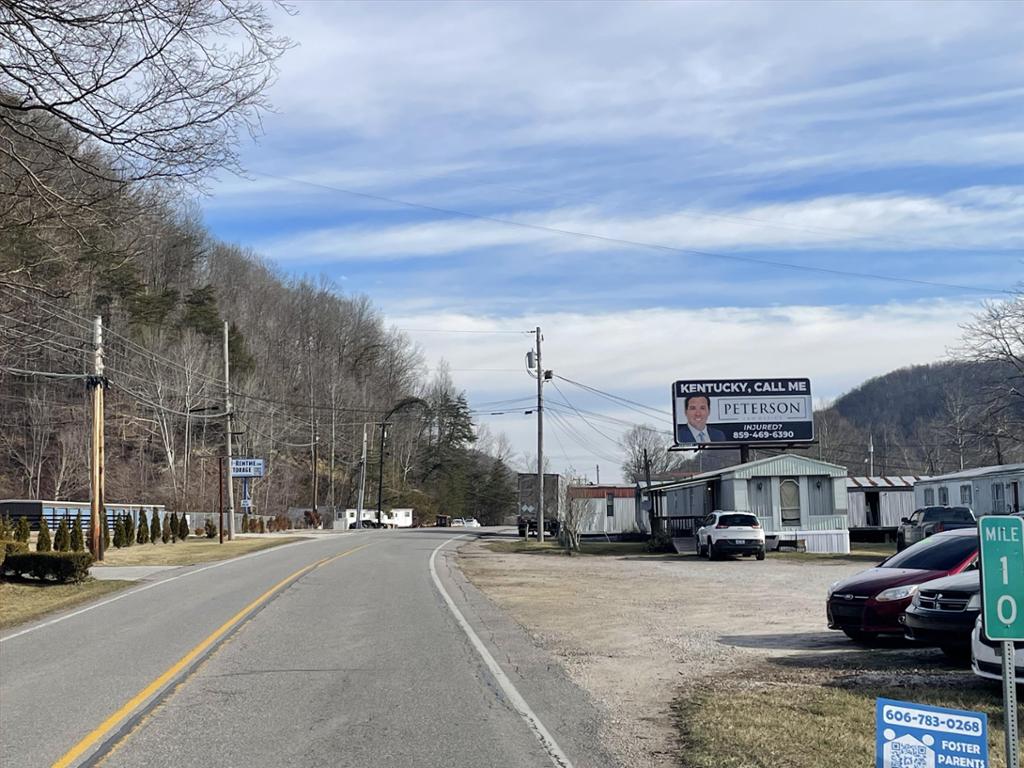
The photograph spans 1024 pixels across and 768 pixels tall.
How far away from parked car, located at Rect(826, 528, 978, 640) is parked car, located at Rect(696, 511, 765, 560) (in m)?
24.0

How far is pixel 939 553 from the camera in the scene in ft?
45.9

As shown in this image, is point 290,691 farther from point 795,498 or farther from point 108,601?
point 795,498

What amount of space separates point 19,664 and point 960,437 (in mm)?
67671

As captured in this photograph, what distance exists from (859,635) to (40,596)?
1802 cm

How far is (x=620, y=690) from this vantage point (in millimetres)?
10773

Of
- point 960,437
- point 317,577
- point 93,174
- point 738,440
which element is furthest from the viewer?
point 960,437

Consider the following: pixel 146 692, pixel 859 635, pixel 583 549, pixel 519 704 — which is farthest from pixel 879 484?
pixel 146 692

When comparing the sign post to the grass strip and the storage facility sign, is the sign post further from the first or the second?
the storage facility sign

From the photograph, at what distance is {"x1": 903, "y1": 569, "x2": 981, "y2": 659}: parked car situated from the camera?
11.0 meters

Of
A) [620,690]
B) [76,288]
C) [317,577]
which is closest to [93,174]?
[76,288]

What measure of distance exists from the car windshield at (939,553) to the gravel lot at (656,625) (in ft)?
4.67

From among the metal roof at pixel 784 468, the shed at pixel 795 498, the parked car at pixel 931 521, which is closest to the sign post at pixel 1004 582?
the parked car at pixel 931 521

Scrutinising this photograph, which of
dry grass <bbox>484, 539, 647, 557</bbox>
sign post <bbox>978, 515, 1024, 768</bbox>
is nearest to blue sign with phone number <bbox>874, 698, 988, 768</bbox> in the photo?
sign post <bbox>978, 515, 1024, 768</bbox>

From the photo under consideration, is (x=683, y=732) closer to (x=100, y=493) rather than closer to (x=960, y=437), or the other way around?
(x=100, y=493)
